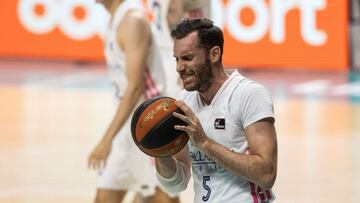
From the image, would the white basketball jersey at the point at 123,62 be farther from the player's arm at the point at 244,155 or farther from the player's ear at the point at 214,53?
the player's arm at the point at 244,155

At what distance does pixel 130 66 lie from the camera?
285 inches

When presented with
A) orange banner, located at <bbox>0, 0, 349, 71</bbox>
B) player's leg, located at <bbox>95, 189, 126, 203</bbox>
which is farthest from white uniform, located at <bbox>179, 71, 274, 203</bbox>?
orange banner, located at <bbox>0, 0, 349, 71</bbox>

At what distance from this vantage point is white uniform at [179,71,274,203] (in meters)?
4.90

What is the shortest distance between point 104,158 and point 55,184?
3.13 metres

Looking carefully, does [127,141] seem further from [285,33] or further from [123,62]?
[285,33]

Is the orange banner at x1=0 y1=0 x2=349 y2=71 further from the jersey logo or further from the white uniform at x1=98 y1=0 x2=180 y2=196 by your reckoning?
the jersey logo

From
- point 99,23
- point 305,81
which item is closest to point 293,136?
point 305,81

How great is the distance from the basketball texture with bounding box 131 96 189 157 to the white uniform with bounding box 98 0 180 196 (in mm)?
2281

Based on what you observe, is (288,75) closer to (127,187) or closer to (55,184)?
(55,184)

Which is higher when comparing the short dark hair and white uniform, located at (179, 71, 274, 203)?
the short dark hair

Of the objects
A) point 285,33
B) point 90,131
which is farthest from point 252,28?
point 90,131

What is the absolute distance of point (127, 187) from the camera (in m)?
7.34

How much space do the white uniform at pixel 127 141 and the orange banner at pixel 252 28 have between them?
1004cm

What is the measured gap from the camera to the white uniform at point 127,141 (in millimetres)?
7352
